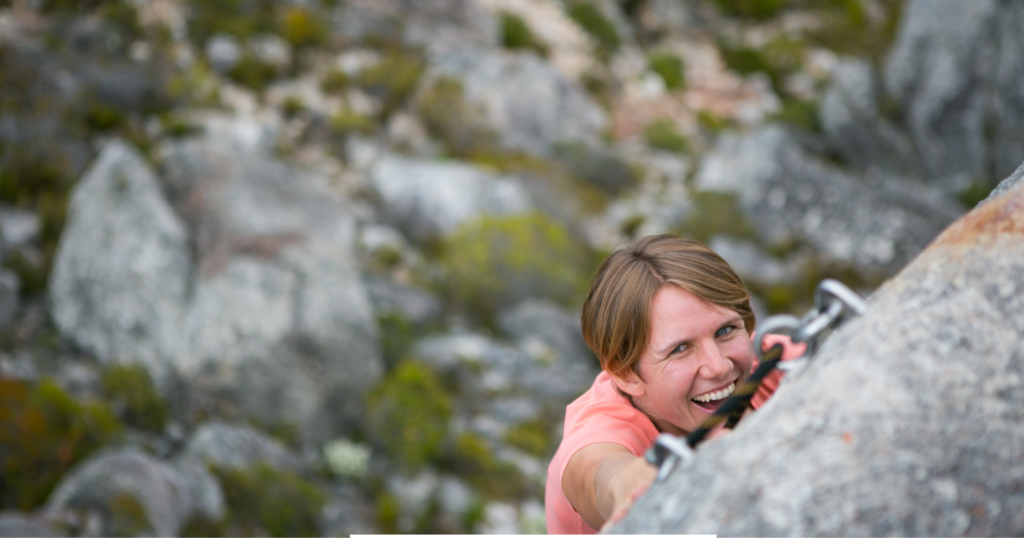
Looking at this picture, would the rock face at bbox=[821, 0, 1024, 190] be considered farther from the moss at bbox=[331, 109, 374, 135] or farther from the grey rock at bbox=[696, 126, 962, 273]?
the moss at bbox=[331, 109, 374, 135]

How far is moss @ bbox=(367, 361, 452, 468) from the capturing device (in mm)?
6145

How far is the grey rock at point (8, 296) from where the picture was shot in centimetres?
599

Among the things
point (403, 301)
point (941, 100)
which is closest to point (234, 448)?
point (403, 301)

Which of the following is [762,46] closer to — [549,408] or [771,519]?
[549,408]

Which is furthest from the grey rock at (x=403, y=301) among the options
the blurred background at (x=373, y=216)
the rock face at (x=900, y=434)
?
the rock face at (x=900, y=434)

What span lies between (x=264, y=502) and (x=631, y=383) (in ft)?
14.8

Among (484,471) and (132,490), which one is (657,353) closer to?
(132,490)

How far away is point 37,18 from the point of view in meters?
10.7

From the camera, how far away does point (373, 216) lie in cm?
1024

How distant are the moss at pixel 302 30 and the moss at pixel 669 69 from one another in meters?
9.12

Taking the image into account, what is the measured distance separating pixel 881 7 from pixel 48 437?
79.6 feet

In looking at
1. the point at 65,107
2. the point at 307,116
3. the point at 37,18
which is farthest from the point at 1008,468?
the point at 37,18

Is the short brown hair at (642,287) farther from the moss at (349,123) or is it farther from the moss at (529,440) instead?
the moss at (349,123)

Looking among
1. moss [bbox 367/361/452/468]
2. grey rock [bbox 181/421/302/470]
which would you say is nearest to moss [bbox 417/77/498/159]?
moss [bbox 367/361/452/468]
